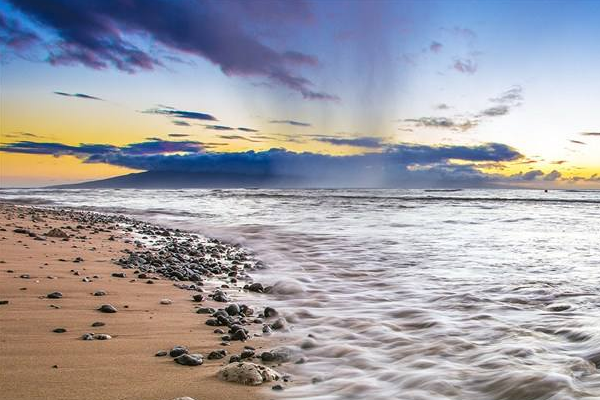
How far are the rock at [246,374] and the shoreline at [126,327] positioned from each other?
2 centimetres

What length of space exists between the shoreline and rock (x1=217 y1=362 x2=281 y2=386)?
0.02 meters

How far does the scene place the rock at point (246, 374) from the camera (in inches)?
127

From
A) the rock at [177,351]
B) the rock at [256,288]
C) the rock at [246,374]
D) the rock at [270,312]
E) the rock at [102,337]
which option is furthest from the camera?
the rock at [256,288]

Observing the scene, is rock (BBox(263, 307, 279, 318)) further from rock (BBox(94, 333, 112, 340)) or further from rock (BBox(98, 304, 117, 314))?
rock (BBox(94, 333, 112, 340))

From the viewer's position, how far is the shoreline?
3.04 m

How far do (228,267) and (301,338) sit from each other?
440cm

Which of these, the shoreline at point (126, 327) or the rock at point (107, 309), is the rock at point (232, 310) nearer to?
the shoreline at point (126, 327)

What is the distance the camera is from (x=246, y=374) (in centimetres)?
327

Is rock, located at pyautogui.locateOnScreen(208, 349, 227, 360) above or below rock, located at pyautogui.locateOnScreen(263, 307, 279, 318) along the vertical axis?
above

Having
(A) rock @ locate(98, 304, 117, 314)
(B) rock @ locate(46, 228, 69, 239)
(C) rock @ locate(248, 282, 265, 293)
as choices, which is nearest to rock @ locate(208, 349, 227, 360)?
(A) rock @ locate(98, 304, 117, 314)

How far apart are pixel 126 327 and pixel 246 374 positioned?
5.61 feet

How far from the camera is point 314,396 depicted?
3.21 meters

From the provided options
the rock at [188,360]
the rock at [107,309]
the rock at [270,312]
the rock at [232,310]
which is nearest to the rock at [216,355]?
the rock at [188,360]

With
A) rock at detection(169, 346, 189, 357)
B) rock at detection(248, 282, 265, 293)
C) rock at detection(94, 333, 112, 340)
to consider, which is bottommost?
rock at detection(248, 282, 265, 293)
